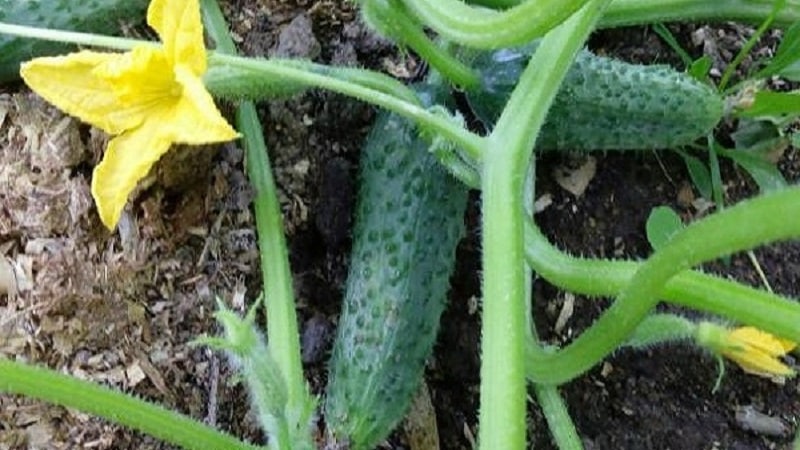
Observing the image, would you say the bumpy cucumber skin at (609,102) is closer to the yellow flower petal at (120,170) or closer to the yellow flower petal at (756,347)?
the yellow flower petal at (756,347)

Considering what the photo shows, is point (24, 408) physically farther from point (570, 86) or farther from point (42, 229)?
point (570, 86)

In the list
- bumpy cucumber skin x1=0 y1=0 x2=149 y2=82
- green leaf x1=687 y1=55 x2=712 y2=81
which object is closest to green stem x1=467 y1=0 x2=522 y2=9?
green leaf x1=687 y1=55 x2=712 y2=81

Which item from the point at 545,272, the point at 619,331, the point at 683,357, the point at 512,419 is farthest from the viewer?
the point at 683,357

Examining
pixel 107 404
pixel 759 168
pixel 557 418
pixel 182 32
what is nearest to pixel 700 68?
pixel 759 168

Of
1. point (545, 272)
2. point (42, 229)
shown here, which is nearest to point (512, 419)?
point (545, 272)

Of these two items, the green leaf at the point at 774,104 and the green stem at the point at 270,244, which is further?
the green leaf at the point at 774,104

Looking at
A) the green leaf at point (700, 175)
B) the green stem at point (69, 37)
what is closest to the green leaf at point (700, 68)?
the green leaf at point (700, 175)
